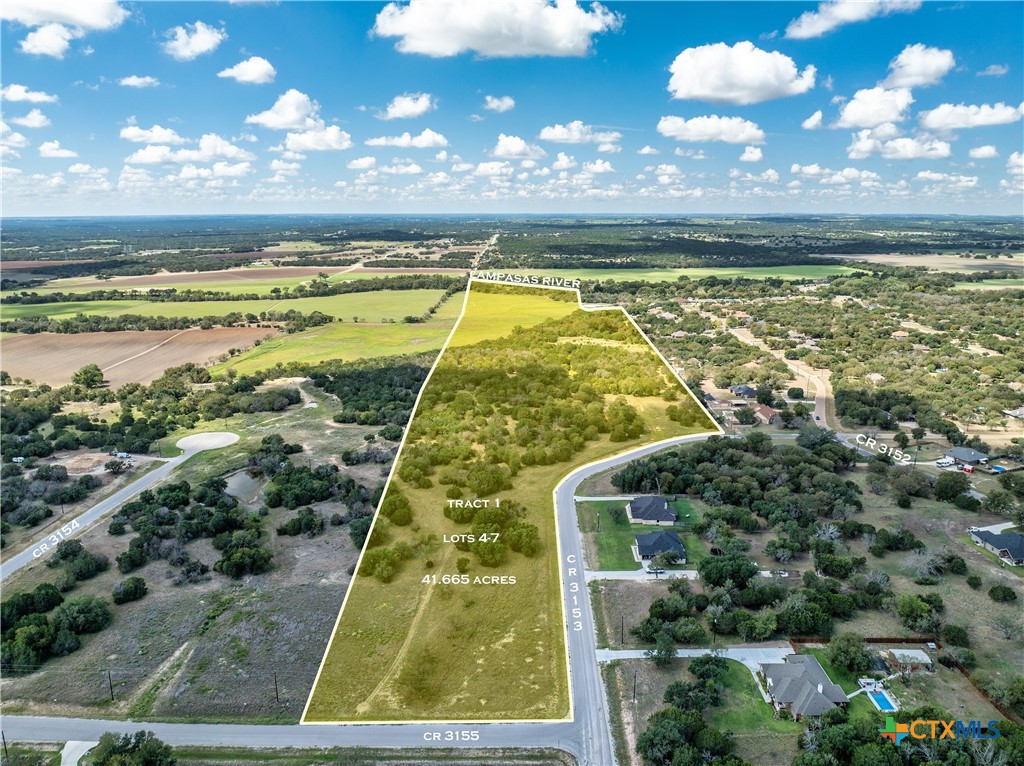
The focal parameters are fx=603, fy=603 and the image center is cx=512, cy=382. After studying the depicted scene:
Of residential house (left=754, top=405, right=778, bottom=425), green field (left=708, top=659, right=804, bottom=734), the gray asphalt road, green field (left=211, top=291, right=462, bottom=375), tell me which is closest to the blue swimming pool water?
green field (left=708, top=659, right=804, bottom=734)

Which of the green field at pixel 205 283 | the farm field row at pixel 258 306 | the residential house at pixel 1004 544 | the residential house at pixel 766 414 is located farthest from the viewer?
the green field at pixel 205 283

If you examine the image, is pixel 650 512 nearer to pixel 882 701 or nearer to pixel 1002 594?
pixel 882 701

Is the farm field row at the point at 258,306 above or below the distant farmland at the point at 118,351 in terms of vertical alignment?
above

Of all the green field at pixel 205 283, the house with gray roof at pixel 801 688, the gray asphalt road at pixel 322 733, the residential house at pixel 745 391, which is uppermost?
the green field at pixel 205 283

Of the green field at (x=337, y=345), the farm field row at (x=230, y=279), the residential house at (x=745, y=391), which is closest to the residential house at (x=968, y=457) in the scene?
the residential house at (x=745, y=391)

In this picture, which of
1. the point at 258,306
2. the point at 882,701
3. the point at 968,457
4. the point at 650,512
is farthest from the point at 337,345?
the point at 882,701

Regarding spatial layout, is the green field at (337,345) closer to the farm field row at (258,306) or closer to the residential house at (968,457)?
the farm field row at (258,306)

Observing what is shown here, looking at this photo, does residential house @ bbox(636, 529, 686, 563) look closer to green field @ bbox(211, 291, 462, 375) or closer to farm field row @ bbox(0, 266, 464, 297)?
green field @ bbox(211, 291, 462, 375)

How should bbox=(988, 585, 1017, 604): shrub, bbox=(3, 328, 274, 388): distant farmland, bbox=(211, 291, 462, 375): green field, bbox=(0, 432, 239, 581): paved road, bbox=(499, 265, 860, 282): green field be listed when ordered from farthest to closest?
bbox=(499, 265, 860, 282): green field
bbox=(211, 291, 462, 375): green field
bbox=(3, 328, 274, 388): distant farmland
bbox=(0, 432, 239, 581): paved road
bbox=(988, 585, 1017, 604): shrub
